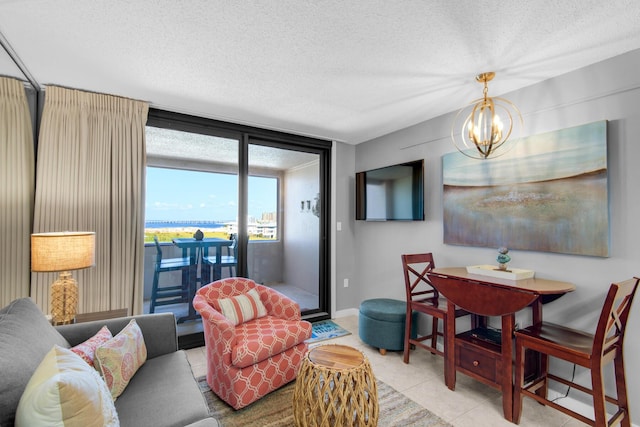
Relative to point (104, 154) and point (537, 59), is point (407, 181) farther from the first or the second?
point (104, 154)

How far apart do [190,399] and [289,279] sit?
241cm

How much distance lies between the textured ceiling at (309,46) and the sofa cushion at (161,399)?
1868 millimetres

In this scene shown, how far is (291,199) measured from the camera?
12.6ft

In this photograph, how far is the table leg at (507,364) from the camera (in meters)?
1.99

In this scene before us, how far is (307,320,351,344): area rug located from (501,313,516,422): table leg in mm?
1686

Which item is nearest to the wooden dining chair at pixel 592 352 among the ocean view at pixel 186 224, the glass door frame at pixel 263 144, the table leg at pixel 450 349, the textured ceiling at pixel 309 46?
the table leg at pixel 450 349

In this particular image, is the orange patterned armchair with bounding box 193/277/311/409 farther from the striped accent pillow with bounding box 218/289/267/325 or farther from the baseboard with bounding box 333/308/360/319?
the baseboard with bounding box 333/308/360/319

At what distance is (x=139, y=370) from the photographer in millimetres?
1679

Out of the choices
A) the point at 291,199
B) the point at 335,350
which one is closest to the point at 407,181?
the point at 291,199

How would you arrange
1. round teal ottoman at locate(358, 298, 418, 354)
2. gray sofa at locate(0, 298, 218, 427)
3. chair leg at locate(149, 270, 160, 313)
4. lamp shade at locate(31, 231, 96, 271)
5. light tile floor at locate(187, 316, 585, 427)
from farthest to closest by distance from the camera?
1. chair leg at locate(149, 270, 160, 313)
2. round teal ottoman at locate(358, 298, 418, 354)
3. light tile floor at locate(187, 316, 585, 427)
4. lamp shade at locate(31, 231, 96, 271)
5. gray sofa at locate(0, 298, 218, 427)

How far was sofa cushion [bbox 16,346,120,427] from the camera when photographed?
849 millimetres

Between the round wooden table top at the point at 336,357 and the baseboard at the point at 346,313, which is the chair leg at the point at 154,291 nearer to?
the round wooden table top at the point at 336,357

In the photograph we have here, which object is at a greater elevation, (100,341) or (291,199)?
(291,199)

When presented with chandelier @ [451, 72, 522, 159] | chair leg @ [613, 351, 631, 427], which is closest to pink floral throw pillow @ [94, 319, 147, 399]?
chandelier @ [451, 72, 522, 159]
